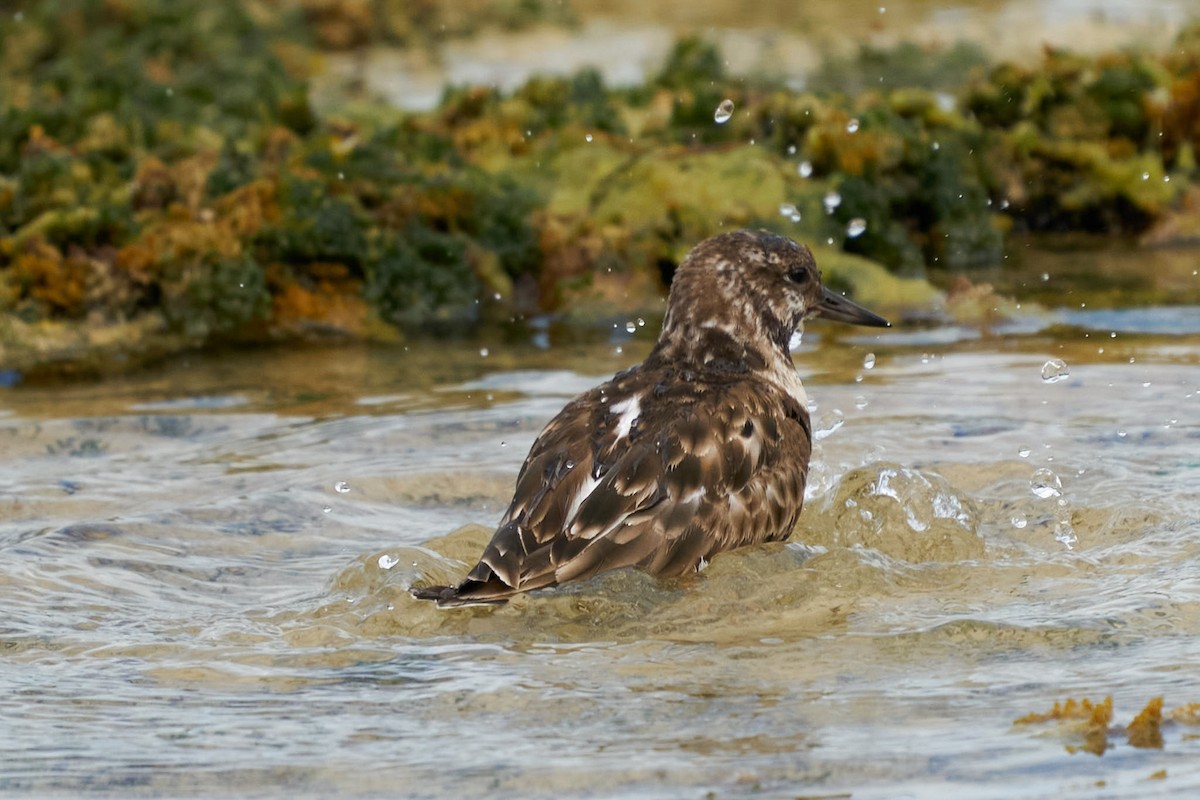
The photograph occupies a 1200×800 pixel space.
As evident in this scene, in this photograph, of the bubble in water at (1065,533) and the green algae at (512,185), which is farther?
the green algae at (512,185)

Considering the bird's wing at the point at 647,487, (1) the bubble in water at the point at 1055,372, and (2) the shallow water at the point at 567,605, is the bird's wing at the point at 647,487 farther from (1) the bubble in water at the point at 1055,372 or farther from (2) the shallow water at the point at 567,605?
(1) the bubble in water at the point at 1055,372

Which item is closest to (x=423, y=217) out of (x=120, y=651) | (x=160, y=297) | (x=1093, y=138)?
(x=160, y=297)

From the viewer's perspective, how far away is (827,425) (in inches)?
275

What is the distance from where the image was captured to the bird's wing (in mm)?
5113

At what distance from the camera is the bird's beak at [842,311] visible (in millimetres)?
6543

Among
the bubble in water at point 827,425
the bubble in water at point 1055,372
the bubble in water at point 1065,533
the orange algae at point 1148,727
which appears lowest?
the orange algae at point 1148,727

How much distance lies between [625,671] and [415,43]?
40.8 feet

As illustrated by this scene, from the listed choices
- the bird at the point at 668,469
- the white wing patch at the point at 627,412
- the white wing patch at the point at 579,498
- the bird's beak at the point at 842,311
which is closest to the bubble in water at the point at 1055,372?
the bird's beak at the point at 842,311

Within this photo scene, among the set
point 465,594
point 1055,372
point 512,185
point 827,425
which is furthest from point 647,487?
point 512,185

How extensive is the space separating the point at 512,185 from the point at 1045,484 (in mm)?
4811

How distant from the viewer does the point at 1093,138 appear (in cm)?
1185

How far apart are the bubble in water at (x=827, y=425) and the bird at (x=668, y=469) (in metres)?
0.86

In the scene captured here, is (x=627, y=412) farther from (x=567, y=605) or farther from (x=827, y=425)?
(x=827, y=425)

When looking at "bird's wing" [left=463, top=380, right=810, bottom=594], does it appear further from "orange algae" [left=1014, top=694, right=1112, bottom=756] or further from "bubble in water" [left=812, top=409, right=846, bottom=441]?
"orange algae" [left=1014, top=694, right=1112, bottom=756]
